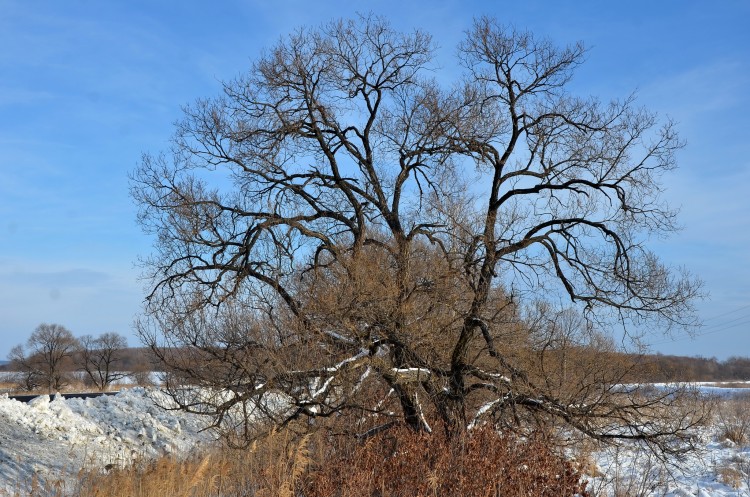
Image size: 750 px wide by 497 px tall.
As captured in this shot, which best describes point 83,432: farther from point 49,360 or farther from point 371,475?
point 49,360

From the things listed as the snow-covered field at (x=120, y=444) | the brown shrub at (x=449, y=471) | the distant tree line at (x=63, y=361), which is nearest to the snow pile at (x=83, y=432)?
the snow-covered field at (x=120, y=444)

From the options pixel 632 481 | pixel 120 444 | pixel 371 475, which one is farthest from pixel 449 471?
pixel 120 444

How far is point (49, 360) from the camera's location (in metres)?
44.6

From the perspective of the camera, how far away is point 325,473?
344 inches

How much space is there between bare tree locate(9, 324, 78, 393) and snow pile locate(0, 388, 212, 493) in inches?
973

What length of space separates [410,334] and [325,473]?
3.19 m

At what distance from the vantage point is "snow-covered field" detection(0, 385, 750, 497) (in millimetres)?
13531

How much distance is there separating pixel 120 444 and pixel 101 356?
2929cm

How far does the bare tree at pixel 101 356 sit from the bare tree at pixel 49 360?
994mm

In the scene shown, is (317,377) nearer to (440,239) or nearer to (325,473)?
(325,473)

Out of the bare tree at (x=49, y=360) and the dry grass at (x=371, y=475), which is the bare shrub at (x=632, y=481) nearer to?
the dry grass at (x=371, y=475)

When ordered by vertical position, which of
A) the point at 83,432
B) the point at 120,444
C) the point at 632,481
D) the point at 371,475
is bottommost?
the point at 632,481

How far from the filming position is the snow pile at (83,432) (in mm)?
14495

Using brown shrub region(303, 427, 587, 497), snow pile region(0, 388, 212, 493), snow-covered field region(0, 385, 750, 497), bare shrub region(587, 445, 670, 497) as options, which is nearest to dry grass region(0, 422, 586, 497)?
brown shrub region(303, 427, 587, 497)
